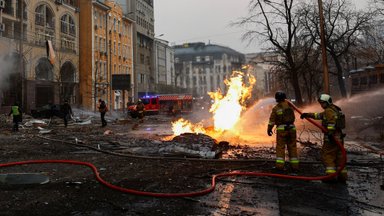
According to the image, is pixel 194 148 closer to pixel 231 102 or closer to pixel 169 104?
pixel 231 102

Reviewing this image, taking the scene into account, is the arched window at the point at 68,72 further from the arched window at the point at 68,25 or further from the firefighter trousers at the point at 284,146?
the firefighter trousers at the point at 284,146

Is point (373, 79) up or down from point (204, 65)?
down

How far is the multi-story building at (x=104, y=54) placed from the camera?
55.8 m

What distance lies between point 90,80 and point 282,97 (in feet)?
165

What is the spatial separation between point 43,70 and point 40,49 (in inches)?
111

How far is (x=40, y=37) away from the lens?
1788 inches

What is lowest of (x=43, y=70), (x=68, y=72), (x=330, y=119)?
(x=330, y=119)

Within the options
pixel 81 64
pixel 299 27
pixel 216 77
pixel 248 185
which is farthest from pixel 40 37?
pixel 216 77

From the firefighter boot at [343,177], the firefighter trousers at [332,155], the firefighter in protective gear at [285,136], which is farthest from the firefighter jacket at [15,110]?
the firefighter boot at [343,177]

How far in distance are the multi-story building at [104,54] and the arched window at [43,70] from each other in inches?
231

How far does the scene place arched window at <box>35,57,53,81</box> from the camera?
147 ft

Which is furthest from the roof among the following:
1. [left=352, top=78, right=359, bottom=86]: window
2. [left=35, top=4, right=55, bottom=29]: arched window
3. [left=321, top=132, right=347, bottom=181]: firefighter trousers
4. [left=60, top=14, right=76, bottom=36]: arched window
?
[left=321, top=132, right=347, bottom=181]: firefighter trousers

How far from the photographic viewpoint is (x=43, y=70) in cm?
4606

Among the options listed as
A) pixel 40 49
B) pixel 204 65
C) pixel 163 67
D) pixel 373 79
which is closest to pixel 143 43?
pixel 163 67
